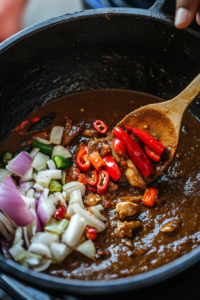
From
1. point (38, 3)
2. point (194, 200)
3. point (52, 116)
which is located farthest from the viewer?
point (38, 3)

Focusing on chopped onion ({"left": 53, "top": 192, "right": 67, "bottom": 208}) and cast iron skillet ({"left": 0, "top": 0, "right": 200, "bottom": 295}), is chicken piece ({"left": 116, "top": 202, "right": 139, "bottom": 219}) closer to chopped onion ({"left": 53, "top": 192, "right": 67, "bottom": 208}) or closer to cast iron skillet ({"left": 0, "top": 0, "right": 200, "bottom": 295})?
chopped onion ({"left": 53, "top": 192, "right": 67, "bottom": 208})

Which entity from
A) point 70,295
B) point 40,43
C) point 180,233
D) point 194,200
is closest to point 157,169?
point 194,200

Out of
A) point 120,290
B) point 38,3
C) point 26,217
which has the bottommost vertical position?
point 120,290

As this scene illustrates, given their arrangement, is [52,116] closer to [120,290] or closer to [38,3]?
[120,290]

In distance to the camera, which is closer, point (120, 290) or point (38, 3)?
point (120, 290)

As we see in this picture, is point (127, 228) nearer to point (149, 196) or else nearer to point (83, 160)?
point (149, 196)

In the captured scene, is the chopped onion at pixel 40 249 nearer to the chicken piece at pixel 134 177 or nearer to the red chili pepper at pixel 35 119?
the chicken piece at pixel 134 177

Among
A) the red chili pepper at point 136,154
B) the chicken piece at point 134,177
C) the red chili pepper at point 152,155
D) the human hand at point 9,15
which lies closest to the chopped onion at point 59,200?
the chicken piece at point 134,177
